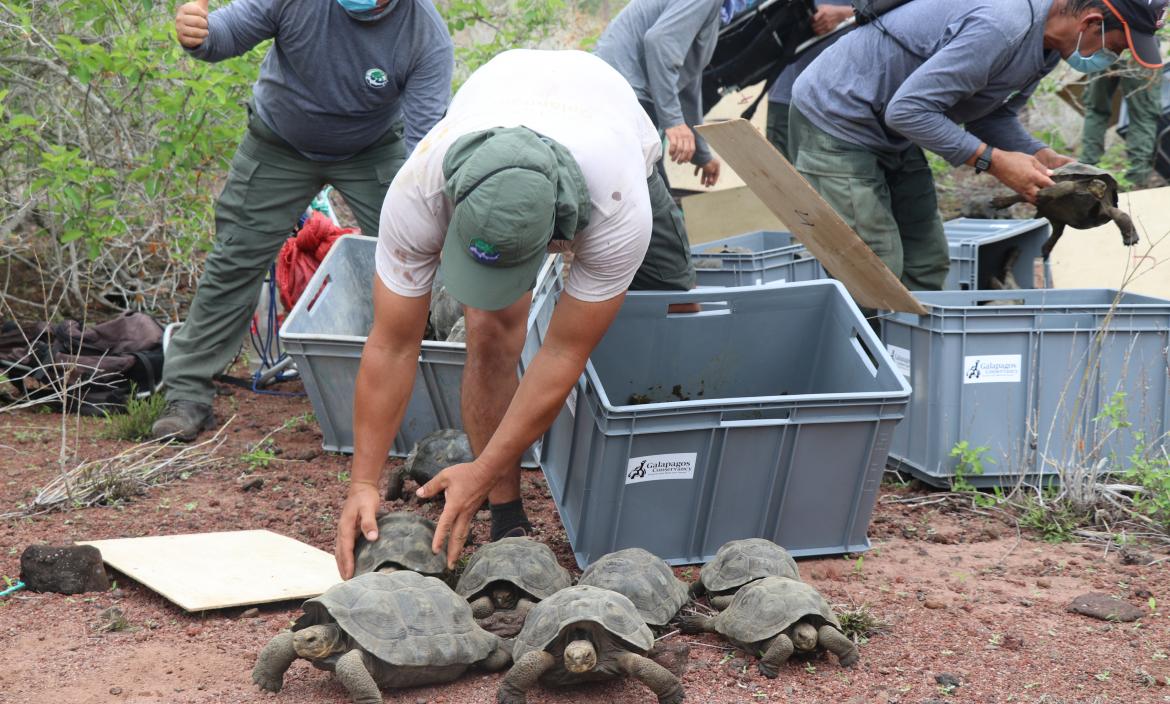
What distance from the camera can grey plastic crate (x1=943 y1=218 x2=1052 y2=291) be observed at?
220 inches

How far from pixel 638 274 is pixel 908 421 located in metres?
1.30

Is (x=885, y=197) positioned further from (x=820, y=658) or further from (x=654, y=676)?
(x=654, y=676)

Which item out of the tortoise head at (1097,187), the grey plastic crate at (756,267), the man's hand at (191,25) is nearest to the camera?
the tortoise head at (1097,187)

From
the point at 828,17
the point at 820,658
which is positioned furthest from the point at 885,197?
the point at 820,658

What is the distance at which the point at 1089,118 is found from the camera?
30.6 ft

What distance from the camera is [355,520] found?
311 centimetres

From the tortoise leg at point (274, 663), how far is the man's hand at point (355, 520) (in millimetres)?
472

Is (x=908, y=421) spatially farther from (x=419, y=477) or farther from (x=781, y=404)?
(x=419, y=477)

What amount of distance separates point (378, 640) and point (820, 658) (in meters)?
1.20

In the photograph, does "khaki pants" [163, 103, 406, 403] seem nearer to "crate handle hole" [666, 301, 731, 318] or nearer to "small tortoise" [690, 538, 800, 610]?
"crate handle hole" [666, 301, 731, 318]

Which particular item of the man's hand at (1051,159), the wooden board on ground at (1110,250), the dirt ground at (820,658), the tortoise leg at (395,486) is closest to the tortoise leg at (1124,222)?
the man's hand at (1051,159)

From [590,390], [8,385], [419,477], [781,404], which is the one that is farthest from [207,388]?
[781,404]

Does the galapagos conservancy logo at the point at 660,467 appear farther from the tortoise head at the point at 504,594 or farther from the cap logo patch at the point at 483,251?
the cap logo patch at the point at 483,251

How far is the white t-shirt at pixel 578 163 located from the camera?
2898 millimetres
